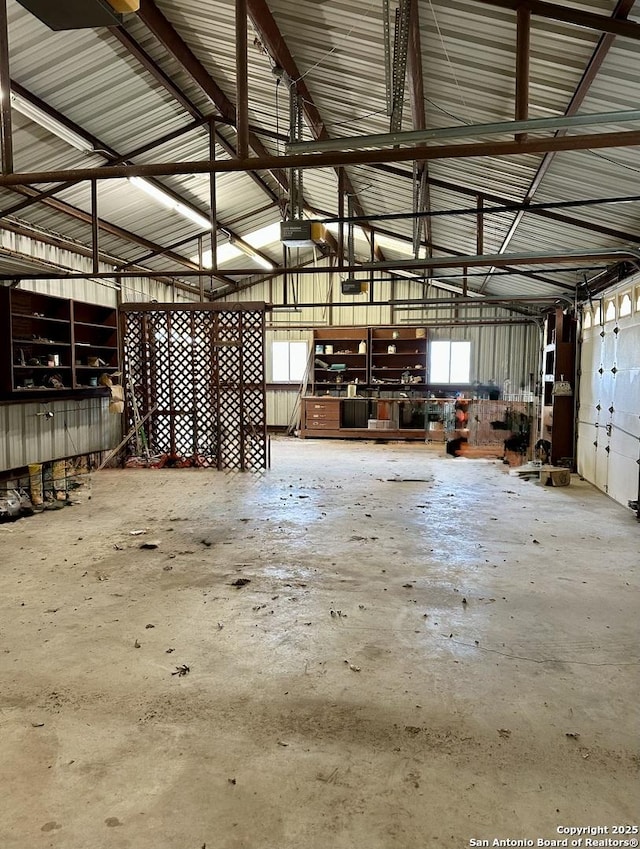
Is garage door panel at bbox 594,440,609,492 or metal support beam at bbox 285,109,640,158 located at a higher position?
metal support beam at bbox 285,109,640,158

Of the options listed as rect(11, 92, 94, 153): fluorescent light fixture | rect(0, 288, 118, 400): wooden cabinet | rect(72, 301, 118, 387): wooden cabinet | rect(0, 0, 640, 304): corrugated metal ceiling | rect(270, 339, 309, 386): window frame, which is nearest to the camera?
rect(0, 0, 640, 304): corrugated metal ceiling

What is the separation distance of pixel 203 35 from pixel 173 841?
17.3 feet

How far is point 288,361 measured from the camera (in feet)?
41.8

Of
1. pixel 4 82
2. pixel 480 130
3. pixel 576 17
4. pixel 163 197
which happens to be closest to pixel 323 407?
pixel 163 197

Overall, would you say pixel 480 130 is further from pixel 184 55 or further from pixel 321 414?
pixel 321 414

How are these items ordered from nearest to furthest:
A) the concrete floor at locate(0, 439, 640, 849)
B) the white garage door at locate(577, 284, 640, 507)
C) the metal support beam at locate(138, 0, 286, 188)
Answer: the concrete floor at locate(0, 439, 640, 849), the metal support beam at locate(138, 0, 286, 188), the white garage door at locate(577, 284, 640, 507)

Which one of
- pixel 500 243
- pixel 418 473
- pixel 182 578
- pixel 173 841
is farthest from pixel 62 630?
pixel 500 243

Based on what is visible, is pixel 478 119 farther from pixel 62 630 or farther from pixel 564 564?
pixel 62 630

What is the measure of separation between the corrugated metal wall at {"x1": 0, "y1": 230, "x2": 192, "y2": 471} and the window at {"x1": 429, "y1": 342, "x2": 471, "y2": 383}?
21.3ft

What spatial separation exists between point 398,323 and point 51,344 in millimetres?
7498

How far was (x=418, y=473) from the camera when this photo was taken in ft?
25.3

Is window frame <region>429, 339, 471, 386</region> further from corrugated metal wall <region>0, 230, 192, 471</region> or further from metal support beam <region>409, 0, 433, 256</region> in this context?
metal support beam <region>409, 0, 433, 256</region>

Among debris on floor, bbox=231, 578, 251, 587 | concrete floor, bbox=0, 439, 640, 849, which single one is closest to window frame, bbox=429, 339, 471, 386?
concrete floor, bbox=0, 439, 640, 849

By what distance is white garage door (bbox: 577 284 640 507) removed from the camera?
211 inches
